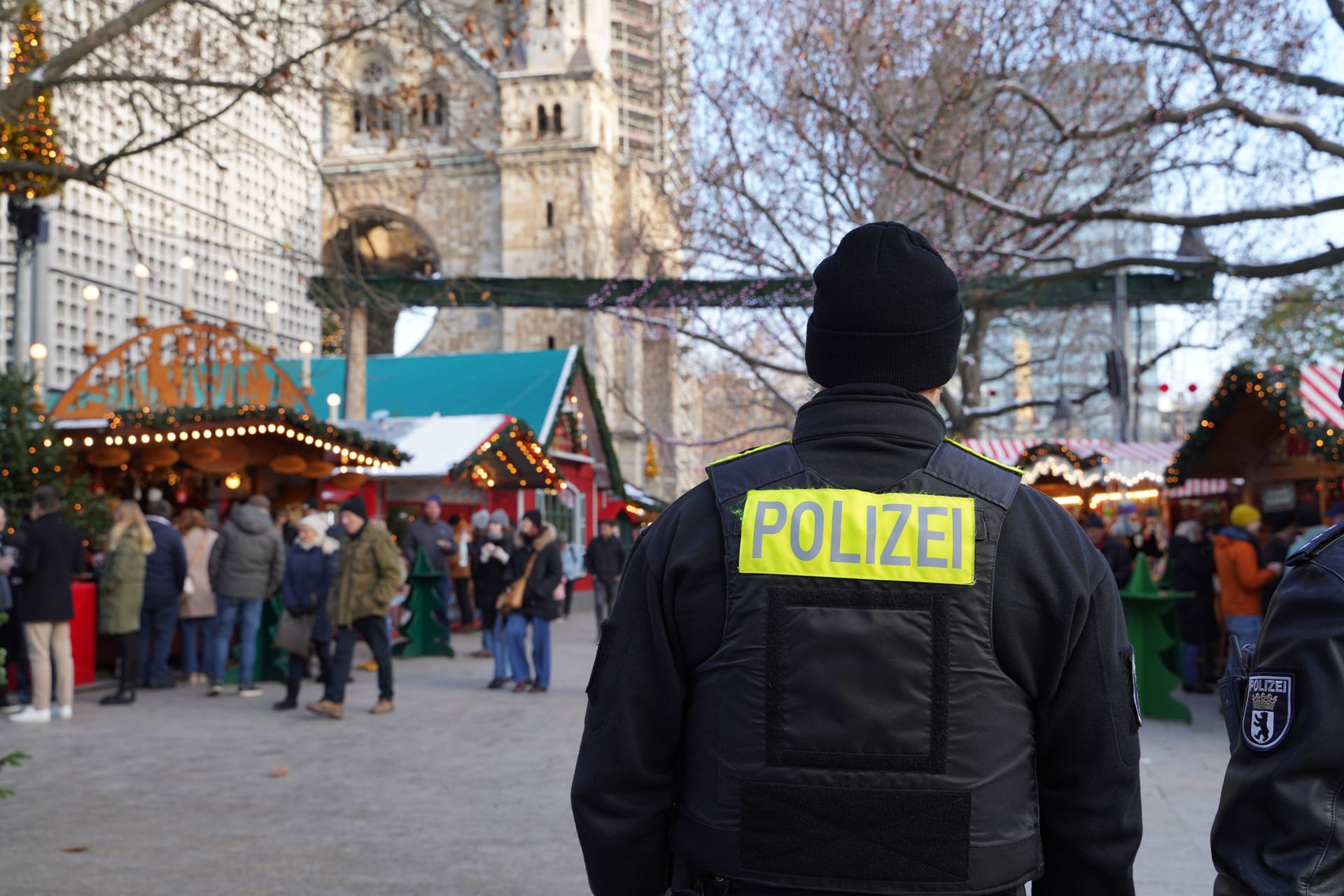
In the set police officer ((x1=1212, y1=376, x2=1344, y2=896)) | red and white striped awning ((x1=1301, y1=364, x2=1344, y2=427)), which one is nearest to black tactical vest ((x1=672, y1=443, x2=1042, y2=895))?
police officer ((x1=1212, y1=376, x2=1344, y2=896))

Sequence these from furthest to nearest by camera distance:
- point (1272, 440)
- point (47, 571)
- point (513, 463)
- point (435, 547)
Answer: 1. point (513, 463)
2. point (435, 547)
3. point (1272, 440)
4. point (47, 571)

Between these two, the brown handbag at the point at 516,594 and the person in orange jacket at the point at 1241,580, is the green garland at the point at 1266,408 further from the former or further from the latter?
the brown handbag at the point at 516,594

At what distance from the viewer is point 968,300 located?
58.0 ft

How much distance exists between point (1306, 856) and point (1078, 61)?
53.6 ft

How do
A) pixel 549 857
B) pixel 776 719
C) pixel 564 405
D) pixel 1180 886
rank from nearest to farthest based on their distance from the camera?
1. pixel 776 719
2. pixel 1180 886
3. pixel 549 857
4. pixel 564 405

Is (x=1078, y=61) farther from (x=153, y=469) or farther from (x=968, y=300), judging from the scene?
(x=153, y=469)

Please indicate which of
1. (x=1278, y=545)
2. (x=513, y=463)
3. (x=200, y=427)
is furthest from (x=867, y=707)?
(x=513, y=463)

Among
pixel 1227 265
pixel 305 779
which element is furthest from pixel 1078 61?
pixel 305 779

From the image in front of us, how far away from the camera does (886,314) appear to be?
8.10ft

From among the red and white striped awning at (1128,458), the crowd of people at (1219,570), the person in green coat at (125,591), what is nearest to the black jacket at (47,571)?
the person in green coat at (125,591)

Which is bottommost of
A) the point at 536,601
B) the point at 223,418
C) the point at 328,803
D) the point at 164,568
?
the point at 328,803

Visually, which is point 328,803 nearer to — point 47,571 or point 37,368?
point 47,571

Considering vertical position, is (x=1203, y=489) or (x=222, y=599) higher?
(x=1203, y=489)

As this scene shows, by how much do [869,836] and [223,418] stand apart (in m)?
13.5
